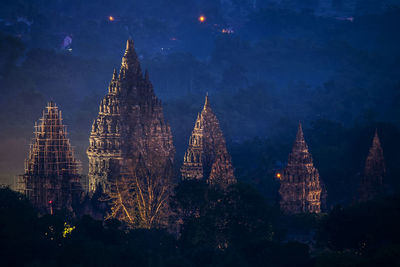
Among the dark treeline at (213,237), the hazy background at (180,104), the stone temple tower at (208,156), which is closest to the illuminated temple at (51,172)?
the dark treeline at (213,237)

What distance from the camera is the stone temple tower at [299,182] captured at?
99125 mm

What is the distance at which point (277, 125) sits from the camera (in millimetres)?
172125

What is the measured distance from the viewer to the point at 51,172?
95250mm

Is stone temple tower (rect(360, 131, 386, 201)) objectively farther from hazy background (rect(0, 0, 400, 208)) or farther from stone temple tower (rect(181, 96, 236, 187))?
stone temple tower (rect(181, 96, 236, 187))

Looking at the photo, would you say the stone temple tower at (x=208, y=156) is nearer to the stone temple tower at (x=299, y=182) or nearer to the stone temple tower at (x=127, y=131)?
the stone temple tower at (x=127, y=131)

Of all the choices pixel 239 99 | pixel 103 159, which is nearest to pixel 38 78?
pixel 239 99

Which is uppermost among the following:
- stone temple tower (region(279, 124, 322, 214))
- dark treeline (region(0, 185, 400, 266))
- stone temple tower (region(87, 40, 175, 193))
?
stone temple tower (region(87, 40, 175, 193))

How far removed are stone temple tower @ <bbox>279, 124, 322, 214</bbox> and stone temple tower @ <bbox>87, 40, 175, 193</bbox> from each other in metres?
12.1

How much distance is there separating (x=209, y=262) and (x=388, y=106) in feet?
347

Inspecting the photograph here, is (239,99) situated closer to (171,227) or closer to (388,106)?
(388,106)

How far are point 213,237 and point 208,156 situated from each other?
1888 cm

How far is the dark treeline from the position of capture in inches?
2773

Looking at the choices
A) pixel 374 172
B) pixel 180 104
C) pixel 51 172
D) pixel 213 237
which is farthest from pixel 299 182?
pixel 180 104

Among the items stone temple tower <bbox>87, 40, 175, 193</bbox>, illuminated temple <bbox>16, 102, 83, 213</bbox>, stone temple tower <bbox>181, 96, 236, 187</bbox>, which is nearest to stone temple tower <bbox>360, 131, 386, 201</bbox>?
stone temple tower <bbox>181, 96, 236, 187</bbox>
